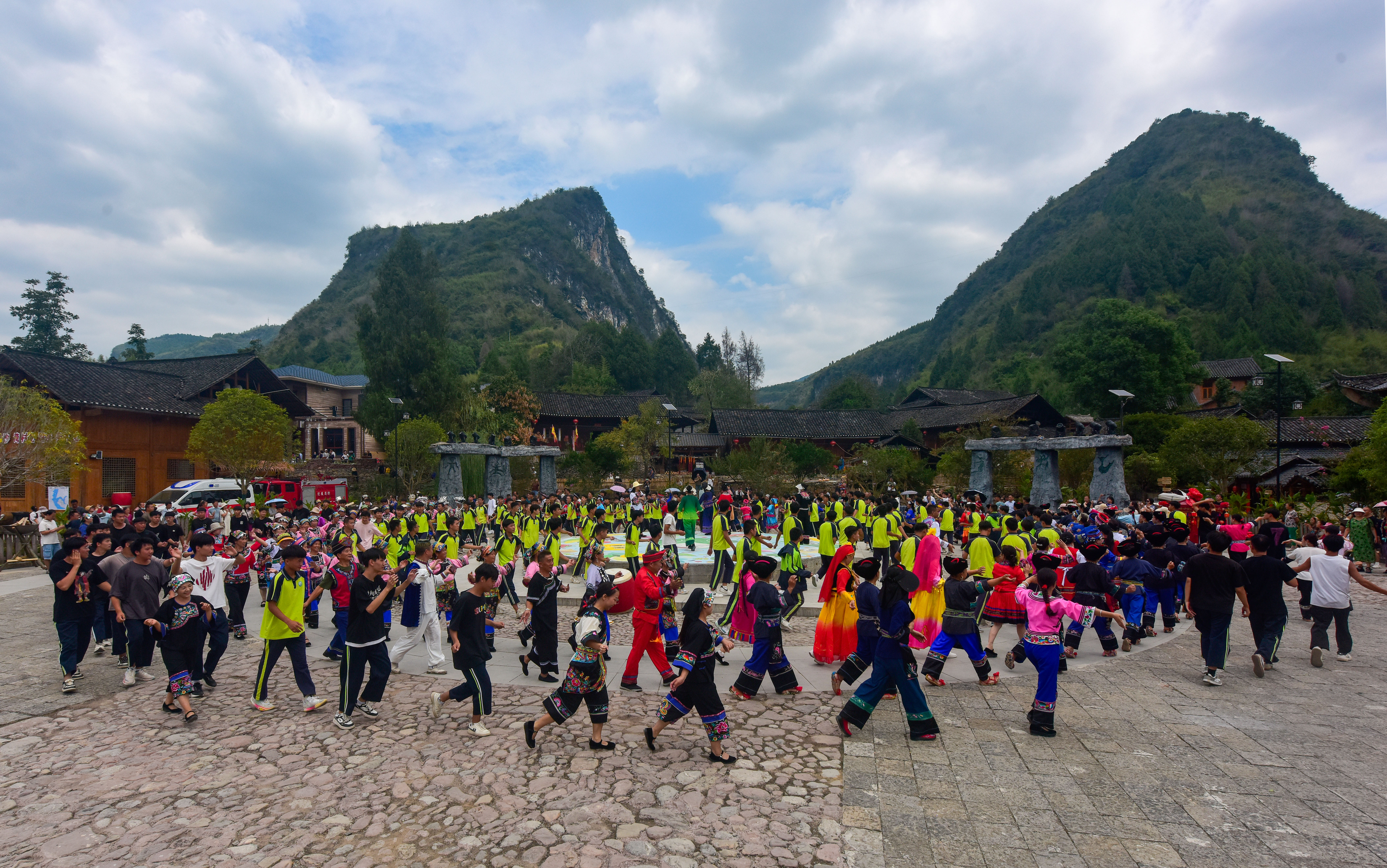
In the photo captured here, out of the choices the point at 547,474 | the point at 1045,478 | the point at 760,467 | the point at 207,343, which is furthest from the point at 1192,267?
the point at 207,343

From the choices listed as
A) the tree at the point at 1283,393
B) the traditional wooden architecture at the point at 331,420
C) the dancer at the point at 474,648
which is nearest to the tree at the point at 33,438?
the dancer at the point at 474,648

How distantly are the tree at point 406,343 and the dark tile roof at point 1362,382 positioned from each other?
44.2 m

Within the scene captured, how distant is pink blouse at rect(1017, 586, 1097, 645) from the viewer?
19.1 feet

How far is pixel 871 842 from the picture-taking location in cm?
429

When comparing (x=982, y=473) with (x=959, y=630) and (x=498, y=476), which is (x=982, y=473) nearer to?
(x=498, y=476)

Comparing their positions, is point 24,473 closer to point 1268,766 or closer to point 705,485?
point 705,485

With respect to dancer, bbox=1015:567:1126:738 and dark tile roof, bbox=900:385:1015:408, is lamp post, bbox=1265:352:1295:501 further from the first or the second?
dark tile roof, bbox=900:385:1015:408

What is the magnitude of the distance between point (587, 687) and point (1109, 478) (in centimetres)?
2155

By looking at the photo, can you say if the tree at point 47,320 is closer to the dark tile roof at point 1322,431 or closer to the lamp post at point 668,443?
the lamp post at point 668,443

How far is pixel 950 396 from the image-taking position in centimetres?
5809

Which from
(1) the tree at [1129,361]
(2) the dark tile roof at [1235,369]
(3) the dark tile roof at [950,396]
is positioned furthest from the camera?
(3) the dark tile roof at [950,396]

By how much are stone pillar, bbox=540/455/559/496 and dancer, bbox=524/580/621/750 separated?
2144 cm

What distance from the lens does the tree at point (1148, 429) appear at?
1159 inches

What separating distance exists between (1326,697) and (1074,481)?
21311 millimetres
